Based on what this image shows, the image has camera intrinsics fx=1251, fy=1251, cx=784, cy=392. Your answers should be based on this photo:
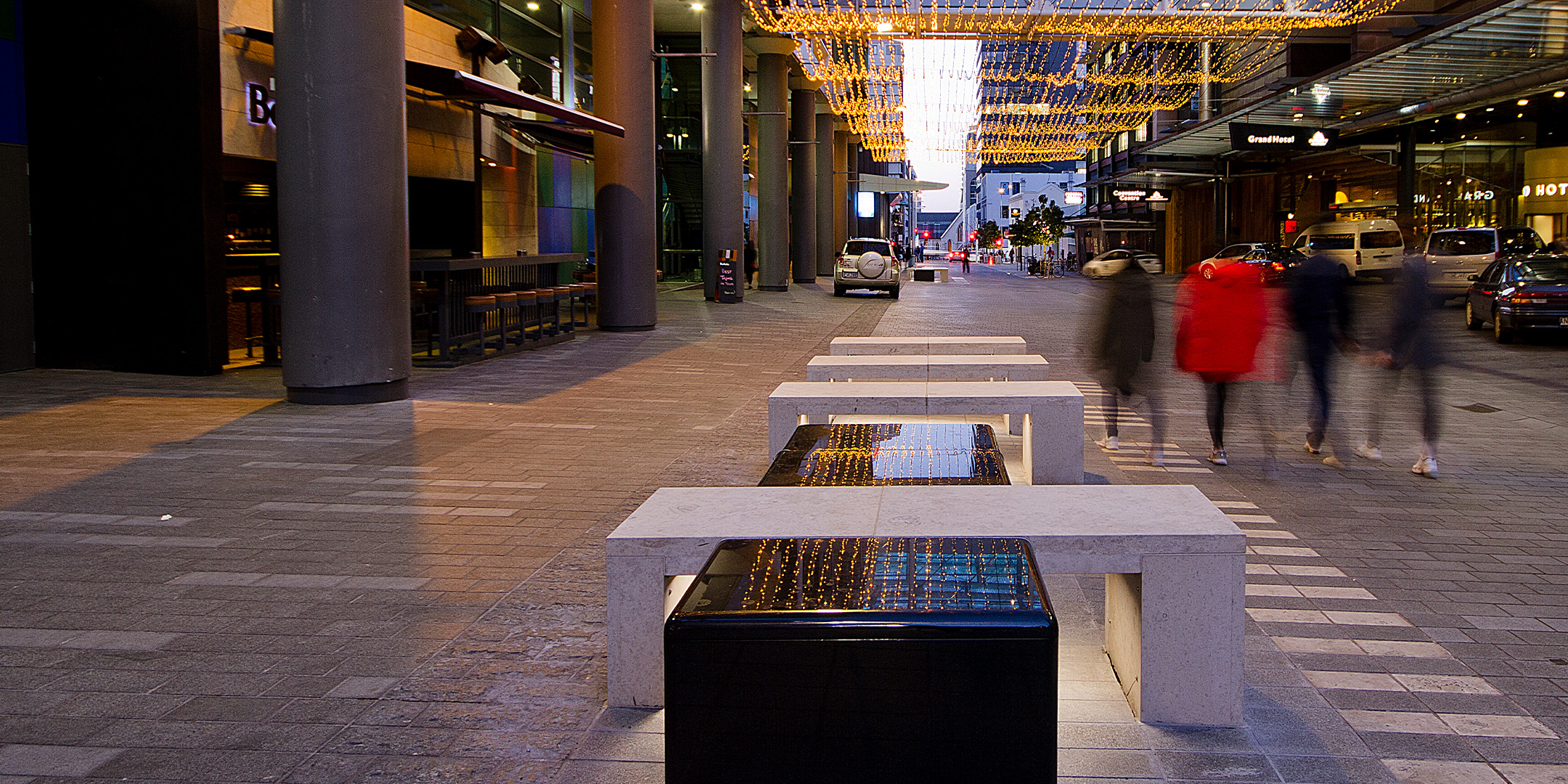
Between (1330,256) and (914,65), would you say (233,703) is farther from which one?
(914,65)

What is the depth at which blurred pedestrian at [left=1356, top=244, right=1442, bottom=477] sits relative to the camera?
905 cm

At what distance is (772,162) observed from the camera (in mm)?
40844

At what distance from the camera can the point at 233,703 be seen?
4.21m

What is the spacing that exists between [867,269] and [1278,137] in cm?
1373

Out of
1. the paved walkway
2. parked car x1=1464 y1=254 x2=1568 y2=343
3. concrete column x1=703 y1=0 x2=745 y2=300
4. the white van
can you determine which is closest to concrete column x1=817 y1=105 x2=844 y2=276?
concrete column x1=703 y1=0 x2=745 y2=300

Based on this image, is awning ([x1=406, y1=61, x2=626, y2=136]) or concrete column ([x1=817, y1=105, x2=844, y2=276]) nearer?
awning ([x1=406, y1=61, x2=626, y2=136])

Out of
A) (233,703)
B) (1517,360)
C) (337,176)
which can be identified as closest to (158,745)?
(233,703)

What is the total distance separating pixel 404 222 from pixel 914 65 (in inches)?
811

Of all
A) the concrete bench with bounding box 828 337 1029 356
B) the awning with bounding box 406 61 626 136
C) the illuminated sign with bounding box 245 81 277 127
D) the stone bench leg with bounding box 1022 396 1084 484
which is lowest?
the stone bench leg with bounding box 1022 396 1084 484

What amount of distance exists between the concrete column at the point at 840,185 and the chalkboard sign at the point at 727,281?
33.8m

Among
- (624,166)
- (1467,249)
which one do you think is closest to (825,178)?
(1467,249)

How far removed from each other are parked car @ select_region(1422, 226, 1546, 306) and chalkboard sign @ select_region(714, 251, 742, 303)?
16344mm

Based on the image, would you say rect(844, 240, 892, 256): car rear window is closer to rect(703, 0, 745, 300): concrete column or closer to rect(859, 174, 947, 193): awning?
rect(703, 0, 745, 300): concrete column

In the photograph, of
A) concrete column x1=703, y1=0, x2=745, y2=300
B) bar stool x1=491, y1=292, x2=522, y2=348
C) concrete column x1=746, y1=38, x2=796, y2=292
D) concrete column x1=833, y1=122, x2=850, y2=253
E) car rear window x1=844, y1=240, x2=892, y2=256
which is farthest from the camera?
concrete column x1=833, y1=122, x2=850, y2=253
